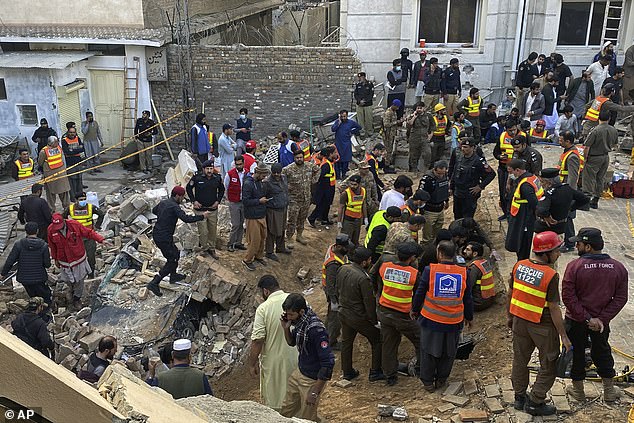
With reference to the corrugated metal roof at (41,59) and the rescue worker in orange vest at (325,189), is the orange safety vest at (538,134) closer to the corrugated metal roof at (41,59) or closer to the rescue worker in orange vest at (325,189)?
the rescue worker in orange vest at (325,189)

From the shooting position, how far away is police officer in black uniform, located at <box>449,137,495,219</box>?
393 inches

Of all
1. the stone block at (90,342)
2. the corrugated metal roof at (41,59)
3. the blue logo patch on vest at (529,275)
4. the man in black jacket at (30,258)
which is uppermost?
the corrugated metal roof at (41,59)

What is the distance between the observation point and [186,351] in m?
5.90

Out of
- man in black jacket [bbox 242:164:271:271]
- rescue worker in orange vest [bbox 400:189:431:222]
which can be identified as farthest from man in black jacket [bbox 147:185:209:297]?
rescue worker in orange vest [bbox 400:189:431:222]

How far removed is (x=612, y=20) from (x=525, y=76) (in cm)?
356

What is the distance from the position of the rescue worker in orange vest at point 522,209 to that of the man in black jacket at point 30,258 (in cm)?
654

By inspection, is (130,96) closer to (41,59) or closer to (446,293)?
(41,59)

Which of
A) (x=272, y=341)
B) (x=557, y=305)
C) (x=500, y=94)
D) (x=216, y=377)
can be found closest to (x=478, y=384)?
(x=557, y=305)

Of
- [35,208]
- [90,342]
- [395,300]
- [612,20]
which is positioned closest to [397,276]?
[395,300]

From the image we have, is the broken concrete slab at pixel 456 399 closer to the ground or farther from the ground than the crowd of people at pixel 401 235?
closer to the ground

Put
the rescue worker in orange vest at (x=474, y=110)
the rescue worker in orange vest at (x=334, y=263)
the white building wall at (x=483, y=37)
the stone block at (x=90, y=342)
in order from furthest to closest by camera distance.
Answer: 1. the white building wall at (x=483, y=37)
2. the rescue worker in orange vest at (x=474, y=110)
3. the stone block at (x=90, y=342)
4. the rescue worker in orange vest at (x=334, y=263)

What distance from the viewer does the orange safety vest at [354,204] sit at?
10641mm

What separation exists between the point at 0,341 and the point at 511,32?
16.7 meters

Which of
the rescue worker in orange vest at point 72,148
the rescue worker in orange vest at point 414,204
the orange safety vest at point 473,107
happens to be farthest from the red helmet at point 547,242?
the rescue worker in orange vest at point 72,148
